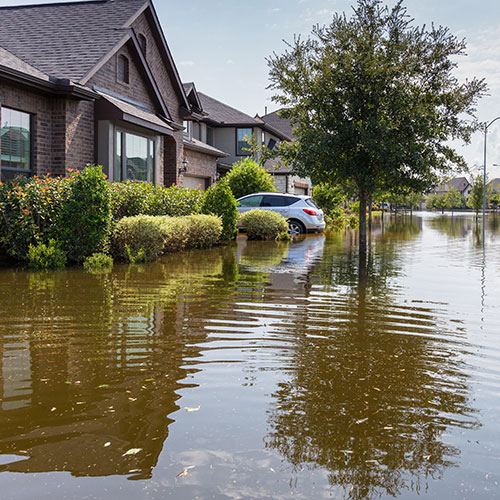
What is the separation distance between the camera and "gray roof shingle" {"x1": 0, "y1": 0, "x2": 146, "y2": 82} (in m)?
16.0

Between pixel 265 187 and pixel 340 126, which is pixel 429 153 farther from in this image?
pixel 265 187

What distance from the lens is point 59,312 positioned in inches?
275

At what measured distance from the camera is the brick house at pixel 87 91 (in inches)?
557

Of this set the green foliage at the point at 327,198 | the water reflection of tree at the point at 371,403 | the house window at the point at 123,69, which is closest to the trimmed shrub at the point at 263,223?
the house window at the point at 123,69

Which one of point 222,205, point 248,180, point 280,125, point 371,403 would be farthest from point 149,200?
point 280,125

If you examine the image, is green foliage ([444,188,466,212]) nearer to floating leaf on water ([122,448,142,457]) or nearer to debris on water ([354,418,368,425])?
debris on water ([354,418,368,425])

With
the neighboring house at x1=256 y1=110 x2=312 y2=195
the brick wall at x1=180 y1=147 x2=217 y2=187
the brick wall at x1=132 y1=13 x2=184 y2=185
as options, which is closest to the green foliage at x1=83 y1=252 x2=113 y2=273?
the brick wall at x1=132 y1=13 x2=184 y2=185

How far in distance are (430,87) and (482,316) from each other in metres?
8.85

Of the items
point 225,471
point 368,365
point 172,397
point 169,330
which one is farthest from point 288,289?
point 225,471

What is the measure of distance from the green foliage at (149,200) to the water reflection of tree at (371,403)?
7923 millimetres

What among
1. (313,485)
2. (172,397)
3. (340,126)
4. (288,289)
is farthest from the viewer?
(340,126)

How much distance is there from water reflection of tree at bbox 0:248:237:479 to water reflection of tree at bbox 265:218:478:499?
881 mm

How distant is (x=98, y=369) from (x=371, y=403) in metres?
2.24

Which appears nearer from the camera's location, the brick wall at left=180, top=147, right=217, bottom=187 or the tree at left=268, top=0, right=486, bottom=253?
the tree at left=268, top=0, right=486, bottom=253
